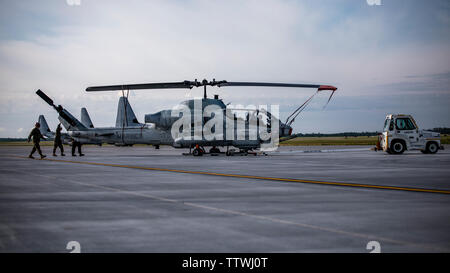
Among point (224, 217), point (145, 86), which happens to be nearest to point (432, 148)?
point (145, 86)

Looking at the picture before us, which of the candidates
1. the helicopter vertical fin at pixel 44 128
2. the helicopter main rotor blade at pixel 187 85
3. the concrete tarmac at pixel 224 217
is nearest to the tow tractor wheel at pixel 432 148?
the helicopter main rotor blade at pixel 187 85

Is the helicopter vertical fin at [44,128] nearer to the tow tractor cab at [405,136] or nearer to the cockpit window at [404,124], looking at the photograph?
the tow tractor cab at [405,136]

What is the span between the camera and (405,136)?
2966 centimetres

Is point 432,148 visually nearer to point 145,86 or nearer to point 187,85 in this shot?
point 187,85

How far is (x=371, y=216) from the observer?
6594 mm

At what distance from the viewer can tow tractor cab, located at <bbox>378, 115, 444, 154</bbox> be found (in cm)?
2959

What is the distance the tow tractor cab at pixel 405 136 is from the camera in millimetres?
29594

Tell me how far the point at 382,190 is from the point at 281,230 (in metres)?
5.05

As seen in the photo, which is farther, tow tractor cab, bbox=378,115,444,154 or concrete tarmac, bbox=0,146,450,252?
tow tractor cab, bbox=378,115,444,154

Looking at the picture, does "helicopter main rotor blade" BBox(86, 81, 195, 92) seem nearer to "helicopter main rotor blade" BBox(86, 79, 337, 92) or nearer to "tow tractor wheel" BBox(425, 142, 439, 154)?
"helicopter main rotor blade" BBox(86, 79, 337, 92)

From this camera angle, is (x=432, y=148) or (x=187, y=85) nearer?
(x=187, y=85)

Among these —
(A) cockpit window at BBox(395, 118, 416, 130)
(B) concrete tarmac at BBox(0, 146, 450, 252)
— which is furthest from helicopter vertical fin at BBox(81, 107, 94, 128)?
(B) concrete tarmac at BBox(0, 146, 450, 252)
